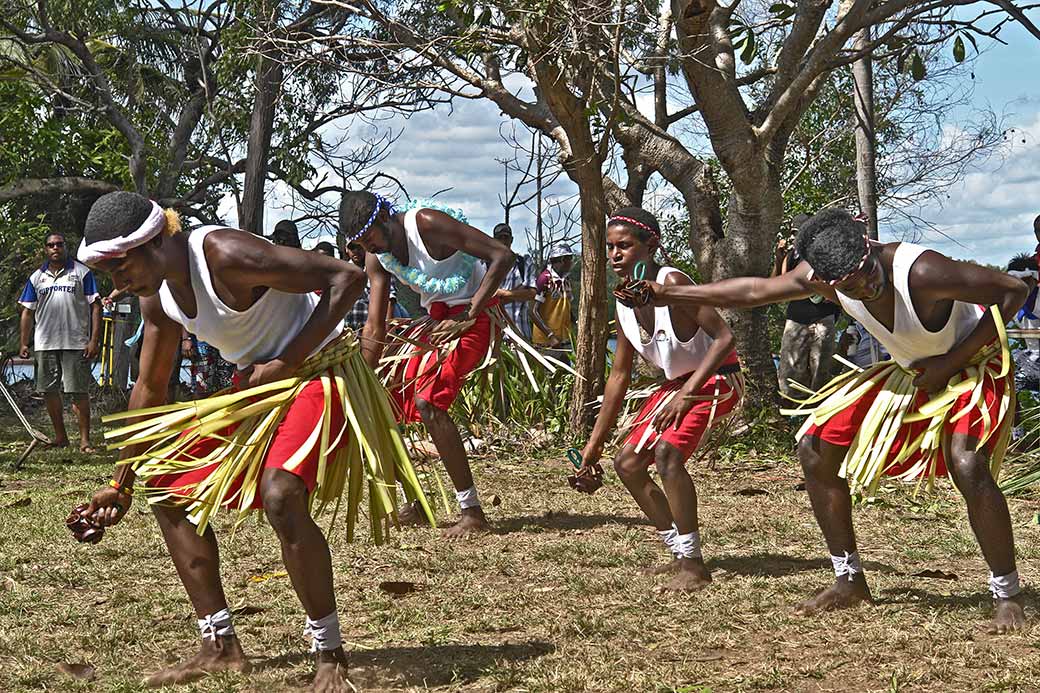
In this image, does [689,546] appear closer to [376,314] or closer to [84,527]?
[376,314]

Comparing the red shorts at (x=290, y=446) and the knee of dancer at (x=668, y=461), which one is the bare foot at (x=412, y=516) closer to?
the knee of dancer at (x=668, y=461)

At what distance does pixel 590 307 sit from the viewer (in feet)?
31.4

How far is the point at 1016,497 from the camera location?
293 inches

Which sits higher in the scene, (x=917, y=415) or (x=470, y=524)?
(x=917, y=415)

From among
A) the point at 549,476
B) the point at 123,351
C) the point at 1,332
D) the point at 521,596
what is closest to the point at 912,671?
the point at 521,596

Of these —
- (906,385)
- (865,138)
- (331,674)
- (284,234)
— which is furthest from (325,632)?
(865,138)

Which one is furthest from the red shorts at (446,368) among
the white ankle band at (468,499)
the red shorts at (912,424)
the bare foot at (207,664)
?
the bare foot at (207,664)

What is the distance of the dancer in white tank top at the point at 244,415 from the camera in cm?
373

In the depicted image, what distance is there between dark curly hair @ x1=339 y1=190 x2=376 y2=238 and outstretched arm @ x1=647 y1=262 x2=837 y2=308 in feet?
6.38

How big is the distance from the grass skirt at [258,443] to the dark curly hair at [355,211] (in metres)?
1.97

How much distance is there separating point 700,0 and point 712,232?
177 centimetres

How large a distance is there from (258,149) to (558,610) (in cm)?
864

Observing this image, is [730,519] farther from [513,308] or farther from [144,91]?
[144,91]

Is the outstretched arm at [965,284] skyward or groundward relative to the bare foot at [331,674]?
skyward
